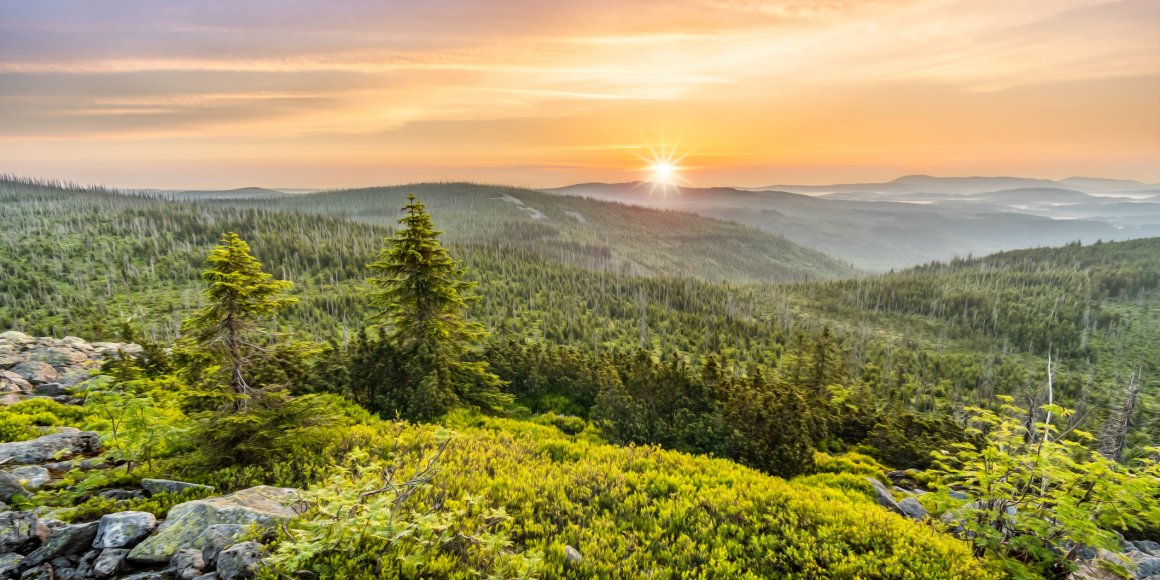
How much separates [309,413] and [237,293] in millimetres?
3564

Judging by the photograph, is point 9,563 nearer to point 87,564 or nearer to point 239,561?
point 87,564

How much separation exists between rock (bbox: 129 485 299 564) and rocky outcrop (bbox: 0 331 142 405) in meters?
12.5

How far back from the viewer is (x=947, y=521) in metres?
12.3

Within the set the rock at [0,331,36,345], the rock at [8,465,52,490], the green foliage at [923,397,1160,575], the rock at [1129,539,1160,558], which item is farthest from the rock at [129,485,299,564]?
the rock at [1129,539,1160,558]

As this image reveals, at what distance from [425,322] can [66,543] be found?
13588 mm

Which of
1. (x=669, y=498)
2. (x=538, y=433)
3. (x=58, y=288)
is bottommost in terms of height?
(x=58, y=288)

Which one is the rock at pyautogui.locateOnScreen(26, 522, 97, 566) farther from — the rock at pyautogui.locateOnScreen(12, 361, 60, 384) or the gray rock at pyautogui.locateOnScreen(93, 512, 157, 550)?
the rock at pyautogui.locateOnScreen(12, 361, 60, 384)

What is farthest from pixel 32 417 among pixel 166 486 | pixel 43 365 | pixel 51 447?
pixel 166 486

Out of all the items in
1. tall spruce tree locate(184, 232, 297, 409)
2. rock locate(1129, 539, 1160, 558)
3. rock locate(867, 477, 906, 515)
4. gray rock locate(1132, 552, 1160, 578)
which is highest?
tall spruce tree locate(184, 232, 297, 409)

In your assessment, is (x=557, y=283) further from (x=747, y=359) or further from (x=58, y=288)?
(x=58, y=288)

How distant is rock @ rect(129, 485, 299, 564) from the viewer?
668cm

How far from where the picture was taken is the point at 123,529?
696 cm

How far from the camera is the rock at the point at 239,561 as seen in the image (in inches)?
252

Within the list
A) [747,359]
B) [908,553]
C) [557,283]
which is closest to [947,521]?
[908,553]
